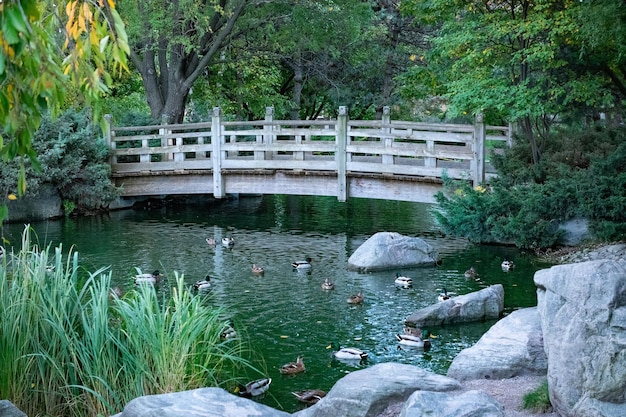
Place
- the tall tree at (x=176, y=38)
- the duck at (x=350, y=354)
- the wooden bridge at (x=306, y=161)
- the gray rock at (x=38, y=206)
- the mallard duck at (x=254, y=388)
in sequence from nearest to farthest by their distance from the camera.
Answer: the mallard duck at (x=254, y=388) → the duck at (x=350, y=354) → the wooden bridge at (x=306, y=161) → the gray rock at (x=38, y=206) → the tall tree at (x=176, y=38)

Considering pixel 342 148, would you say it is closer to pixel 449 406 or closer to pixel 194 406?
pixel 194 406

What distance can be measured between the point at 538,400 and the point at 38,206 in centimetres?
1469

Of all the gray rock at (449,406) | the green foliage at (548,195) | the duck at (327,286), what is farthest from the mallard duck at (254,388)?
the green foliage at (548,195)

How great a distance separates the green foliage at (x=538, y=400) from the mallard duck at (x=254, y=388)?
8.37 ft

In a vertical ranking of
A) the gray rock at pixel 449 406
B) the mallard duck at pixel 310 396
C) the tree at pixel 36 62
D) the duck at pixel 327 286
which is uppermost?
the tree at pixel 36 62

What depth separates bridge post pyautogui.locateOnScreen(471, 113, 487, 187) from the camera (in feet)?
53.3

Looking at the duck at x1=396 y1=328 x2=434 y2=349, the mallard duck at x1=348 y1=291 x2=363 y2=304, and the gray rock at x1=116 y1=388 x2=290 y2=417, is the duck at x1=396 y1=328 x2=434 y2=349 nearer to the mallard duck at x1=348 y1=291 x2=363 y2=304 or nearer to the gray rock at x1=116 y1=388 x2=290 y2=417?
the mallard duck at x1=348 y1=291 x2=363 y2=304

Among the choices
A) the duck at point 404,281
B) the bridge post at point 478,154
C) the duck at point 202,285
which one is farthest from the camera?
the bridge post at point 478,154

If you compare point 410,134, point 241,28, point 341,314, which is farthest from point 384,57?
point 341,314

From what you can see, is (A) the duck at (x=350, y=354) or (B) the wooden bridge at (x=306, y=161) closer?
(A) the duck at (x=350, y=354)

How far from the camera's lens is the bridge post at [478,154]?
1623 centimetres

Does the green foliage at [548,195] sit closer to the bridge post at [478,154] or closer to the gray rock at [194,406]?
the bridge post at [478,154]

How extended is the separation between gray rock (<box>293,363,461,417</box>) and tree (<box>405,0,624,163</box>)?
8117 millimetres

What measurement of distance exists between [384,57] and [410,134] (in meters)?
8.52
